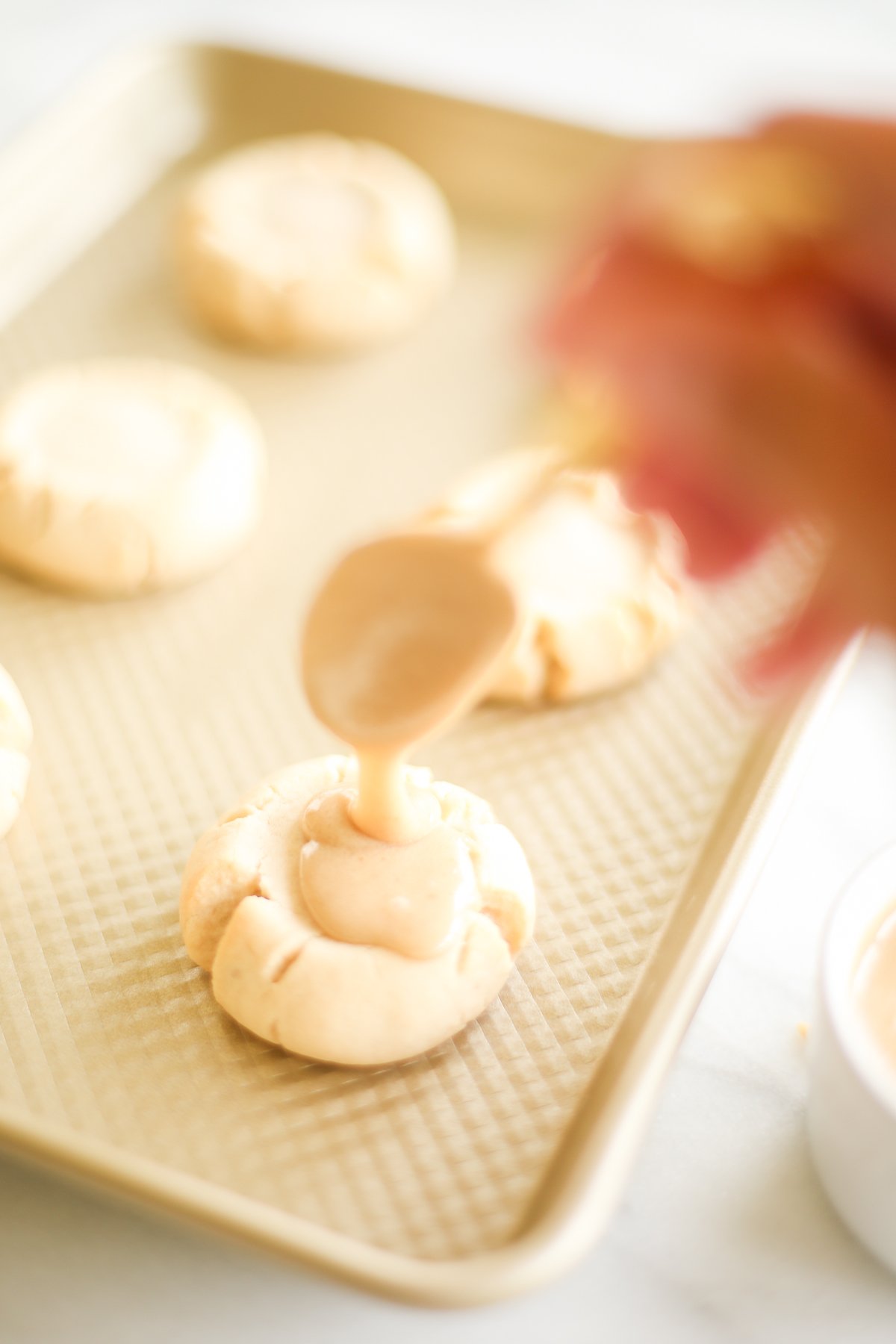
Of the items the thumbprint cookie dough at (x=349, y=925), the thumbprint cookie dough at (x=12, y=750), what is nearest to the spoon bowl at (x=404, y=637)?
the thumbprint cookie dough at (x=349, y=925)

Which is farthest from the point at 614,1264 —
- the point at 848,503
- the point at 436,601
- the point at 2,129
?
the point at 2,129

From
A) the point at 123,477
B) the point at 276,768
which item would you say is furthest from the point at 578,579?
the point at 123,477

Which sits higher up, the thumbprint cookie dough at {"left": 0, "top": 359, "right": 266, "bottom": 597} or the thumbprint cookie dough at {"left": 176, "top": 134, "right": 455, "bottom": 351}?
the thumbprint cookie dough at {"left": 176, "top": 134, "right": 455, "bottom": 351}

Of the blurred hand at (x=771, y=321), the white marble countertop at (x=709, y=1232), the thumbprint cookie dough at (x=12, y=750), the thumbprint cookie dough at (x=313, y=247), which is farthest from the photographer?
the thumbprint cookie dough at (x=313, y=247)

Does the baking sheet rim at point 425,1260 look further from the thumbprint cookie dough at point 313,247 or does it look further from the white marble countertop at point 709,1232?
the thumbprint cookie dough at point 313,247

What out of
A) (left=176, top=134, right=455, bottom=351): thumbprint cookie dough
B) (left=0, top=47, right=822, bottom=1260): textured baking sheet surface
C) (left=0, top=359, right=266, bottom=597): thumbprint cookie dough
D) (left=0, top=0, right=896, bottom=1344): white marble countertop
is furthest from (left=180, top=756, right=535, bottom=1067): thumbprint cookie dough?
(left=176, top=134, right=455, bottom=351): thumbprint cookie dough

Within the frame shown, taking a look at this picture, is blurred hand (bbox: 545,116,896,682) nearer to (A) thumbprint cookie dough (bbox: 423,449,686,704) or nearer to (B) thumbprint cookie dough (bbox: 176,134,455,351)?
(A) thumbprint cookie dough (bbox: 423,449,686,704)

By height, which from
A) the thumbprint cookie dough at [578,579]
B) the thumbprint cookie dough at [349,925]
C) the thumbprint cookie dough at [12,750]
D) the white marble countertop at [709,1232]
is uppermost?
the thumbprint cookie dough at [578,579]

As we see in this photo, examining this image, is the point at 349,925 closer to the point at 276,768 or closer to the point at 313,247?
the point at 276,768
